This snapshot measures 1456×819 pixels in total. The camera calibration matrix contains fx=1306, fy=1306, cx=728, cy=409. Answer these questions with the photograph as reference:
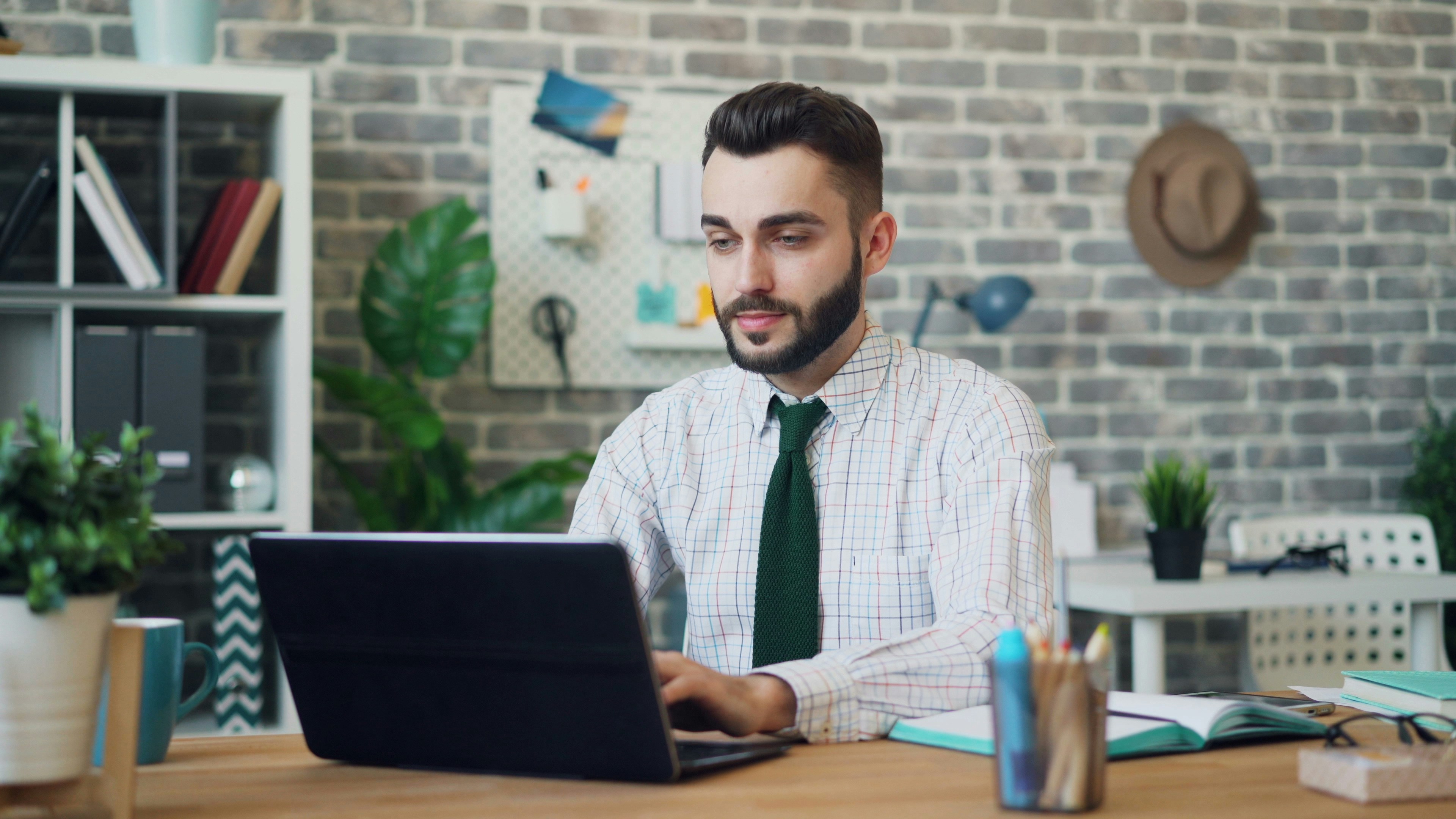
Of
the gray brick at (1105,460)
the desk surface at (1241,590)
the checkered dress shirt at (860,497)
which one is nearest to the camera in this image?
the checkered dress shirt at (860,497)

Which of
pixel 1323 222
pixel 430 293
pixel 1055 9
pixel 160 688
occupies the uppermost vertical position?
pixel 1055 9

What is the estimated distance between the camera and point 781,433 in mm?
1601

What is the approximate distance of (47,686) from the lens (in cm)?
77

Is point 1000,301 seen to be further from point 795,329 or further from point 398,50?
point 795,329

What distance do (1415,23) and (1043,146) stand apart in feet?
3.97

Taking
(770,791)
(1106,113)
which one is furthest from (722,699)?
(1106,113)

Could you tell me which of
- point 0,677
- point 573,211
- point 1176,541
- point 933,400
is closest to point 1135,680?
point 1176,541

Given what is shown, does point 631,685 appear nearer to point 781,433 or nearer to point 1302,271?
point 781,433

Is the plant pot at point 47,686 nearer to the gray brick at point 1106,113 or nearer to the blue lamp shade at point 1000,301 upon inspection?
the blue lamp shade at point 1000,301

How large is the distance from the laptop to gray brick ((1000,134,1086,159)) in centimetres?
267

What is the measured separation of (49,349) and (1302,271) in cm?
311

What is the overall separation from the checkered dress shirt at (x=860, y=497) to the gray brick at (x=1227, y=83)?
2.23 meters

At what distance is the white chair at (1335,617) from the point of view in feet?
9.95

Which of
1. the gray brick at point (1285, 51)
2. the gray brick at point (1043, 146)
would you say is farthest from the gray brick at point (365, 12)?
the gray brick at point (1285, 51)
